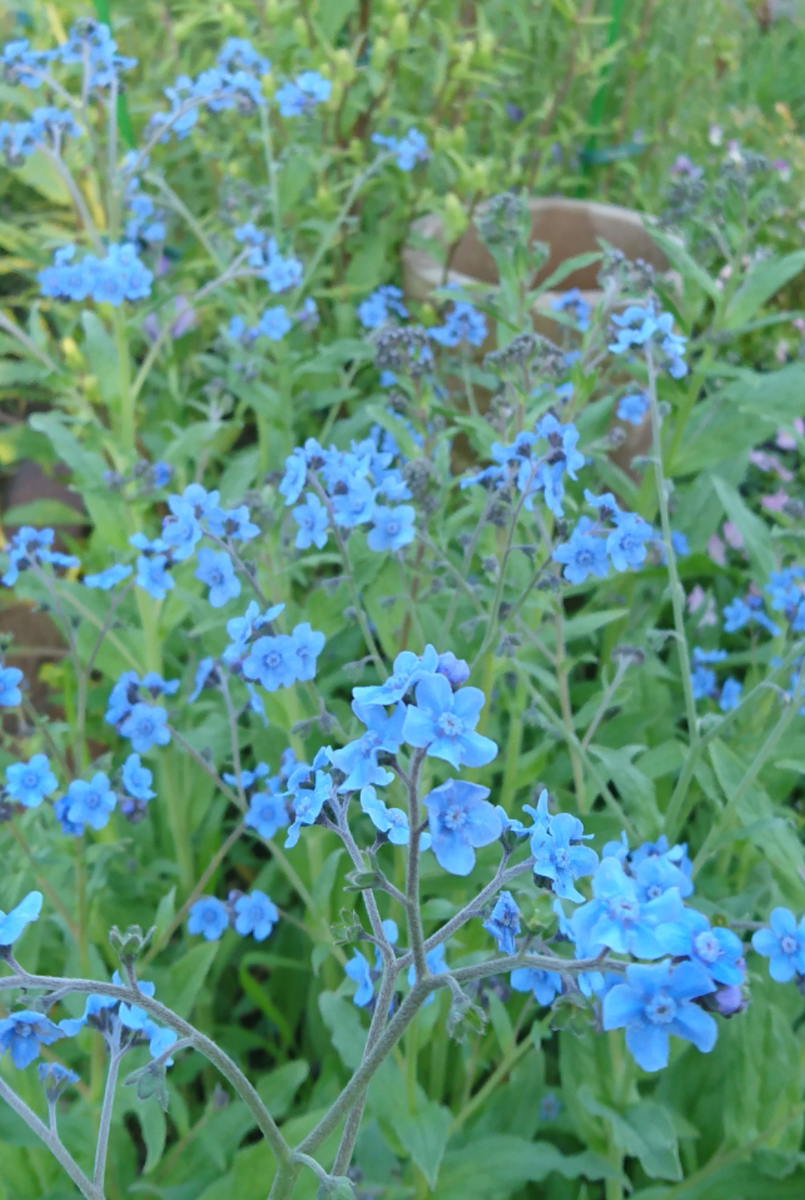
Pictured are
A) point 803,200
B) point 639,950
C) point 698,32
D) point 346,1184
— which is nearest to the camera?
point 639,950

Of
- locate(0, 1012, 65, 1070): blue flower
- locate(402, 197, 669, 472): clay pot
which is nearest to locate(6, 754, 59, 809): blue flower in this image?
locate(0, 1012, 65, 1070): blue flower

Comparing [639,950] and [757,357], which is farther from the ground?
[639,950]

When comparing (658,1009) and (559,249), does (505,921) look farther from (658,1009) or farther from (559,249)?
(559,249)

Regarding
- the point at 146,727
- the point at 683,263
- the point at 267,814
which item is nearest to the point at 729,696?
the point at 683,263

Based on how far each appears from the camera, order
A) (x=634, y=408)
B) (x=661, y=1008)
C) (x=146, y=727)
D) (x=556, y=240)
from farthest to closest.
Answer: (x=556, y=240)
(x=634, y=408)
(x=146, y=727)
(x=661, y=1008)

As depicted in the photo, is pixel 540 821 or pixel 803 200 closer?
pixel 540 821

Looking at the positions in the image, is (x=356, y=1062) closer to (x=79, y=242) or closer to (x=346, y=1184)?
(x=346, y=1184)

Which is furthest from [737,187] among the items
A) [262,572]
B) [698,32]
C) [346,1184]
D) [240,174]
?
[698,32]

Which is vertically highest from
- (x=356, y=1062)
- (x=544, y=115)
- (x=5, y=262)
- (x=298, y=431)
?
(x=544, y=115)
